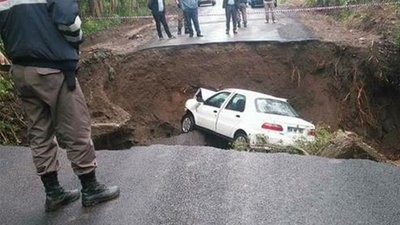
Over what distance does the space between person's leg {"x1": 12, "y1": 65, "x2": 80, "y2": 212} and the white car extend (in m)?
5.61

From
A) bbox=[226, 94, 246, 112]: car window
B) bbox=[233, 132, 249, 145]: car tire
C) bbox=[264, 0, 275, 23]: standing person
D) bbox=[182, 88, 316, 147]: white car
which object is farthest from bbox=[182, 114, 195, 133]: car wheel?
bbox=[264, 0, 275, 23]: standing person

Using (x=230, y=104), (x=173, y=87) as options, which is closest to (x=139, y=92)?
(x=173, y=87)

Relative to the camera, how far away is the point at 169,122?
15.3 m

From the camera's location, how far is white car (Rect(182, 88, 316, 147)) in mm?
9797

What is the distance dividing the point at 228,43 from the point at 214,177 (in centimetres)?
1099

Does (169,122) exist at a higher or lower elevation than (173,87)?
lower

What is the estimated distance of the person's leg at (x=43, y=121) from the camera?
135 inches

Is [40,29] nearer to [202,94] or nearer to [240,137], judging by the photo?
[240,137]

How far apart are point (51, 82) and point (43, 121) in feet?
1.31

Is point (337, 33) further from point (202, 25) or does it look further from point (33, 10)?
point (33, 10)

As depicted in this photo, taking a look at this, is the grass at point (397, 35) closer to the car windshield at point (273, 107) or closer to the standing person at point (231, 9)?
the car windshield at point (273, 107)

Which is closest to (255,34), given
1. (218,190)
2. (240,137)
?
(240,137)

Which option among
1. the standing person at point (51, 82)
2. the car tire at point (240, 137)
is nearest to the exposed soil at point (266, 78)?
the car tire at point (240, 137)

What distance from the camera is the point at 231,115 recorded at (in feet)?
35.3
